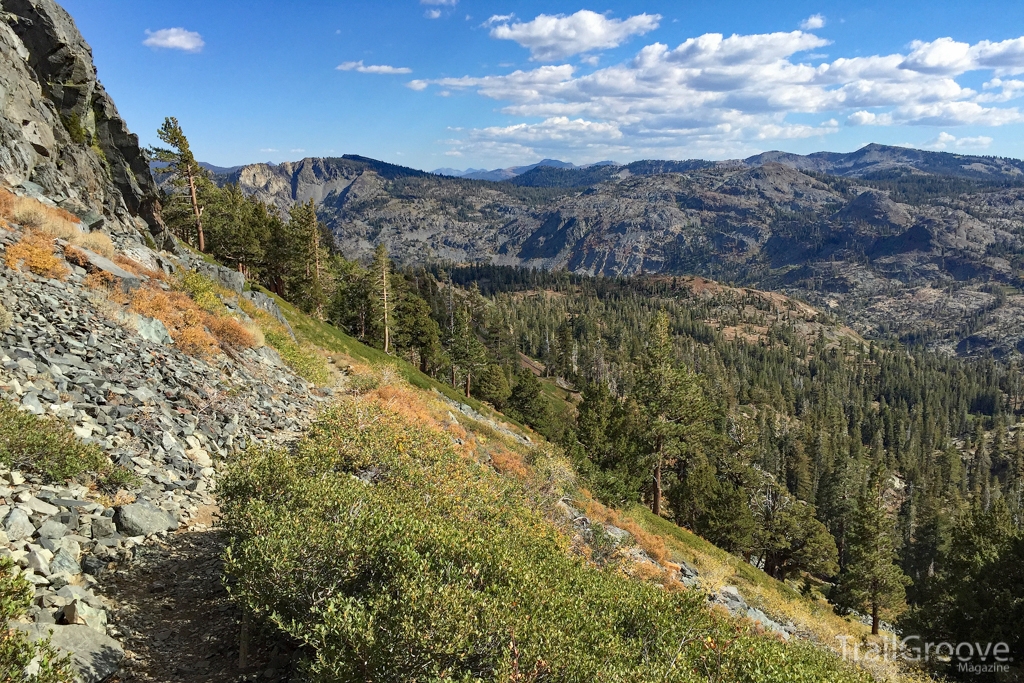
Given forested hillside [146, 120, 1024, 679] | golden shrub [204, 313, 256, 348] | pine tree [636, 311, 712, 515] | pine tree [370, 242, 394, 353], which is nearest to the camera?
golden shrub [204, 313, 256, 348]

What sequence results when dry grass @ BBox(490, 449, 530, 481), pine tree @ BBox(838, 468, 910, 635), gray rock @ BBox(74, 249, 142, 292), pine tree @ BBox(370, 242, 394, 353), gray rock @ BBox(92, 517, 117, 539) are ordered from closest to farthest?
gray rock @ BBox(92, 517, 117, 539) < gray rock @ BBox(74, 249, 142, 292) < dry grass @ BBox(490, 449, 530, 481) < pine tree @ BBox(838, 468, 910, 635) < pine tree @ BBox(370, 242, 394, 353)

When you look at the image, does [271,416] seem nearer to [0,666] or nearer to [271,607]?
[271,607]

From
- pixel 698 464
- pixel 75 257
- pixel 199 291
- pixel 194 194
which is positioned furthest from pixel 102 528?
pixel 698 464

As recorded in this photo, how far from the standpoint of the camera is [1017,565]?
25.2 metres

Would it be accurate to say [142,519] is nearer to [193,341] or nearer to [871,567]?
[193,341]

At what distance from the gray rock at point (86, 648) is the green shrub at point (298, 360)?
1783 centimetres

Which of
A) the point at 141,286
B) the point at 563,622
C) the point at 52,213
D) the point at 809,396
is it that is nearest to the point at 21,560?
the point at 563,622

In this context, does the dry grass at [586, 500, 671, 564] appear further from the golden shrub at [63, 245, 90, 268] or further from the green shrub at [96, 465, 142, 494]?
the golden shrub at [63, 245, 90, 268]

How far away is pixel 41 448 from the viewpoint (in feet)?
32.6

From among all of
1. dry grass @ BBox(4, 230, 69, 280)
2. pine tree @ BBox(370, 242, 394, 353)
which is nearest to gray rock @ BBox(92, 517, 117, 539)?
dry grass @ BBox(4, 230, 69, 280)

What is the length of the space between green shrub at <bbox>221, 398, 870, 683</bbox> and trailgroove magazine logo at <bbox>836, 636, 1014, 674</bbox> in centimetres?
1685

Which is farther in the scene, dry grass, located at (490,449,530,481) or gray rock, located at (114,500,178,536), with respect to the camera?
dry grass, located at (490,449,530,481)

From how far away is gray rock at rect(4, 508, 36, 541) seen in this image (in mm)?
7984

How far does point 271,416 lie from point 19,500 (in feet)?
29.6
